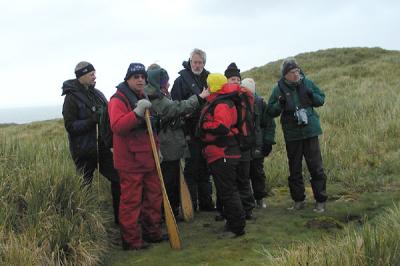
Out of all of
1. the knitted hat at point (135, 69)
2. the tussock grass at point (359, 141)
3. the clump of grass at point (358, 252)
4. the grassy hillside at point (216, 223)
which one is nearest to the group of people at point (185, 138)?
the knitted hat at point (135, 69)

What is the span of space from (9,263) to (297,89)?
13.6 feet

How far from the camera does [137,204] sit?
5570 mm

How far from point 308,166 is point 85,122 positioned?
296cm

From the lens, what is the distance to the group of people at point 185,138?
5504 millimetres

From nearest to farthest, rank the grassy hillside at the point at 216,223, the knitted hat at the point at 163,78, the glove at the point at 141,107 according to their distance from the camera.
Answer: the grassy hillside at the point at 216,223
the glove at the point at 141,107
the knitted hat at the point at 163,78

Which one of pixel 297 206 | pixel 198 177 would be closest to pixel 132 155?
pixel 198 177

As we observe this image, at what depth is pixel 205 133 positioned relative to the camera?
5.74 meters

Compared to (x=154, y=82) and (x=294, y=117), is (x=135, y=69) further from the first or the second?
(x=294, y=117)

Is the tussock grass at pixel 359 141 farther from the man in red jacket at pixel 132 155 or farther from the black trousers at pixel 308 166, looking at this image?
the man in red jacket at pixel 132 155

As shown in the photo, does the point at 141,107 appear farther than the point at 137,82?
No

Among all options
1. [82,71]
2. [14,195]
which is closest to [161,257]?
[14,195]

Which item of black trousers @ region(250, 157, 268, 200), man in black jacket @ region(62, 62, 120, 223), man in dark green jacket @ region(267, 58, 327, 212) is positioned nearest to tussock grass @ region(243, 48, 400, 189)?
black trousers @ region(250, 157, 268, 200)

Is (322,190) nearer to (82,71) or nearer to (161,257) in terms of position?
(161,257)

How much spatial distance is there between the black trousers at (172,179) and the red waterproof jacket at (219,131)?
75cm
